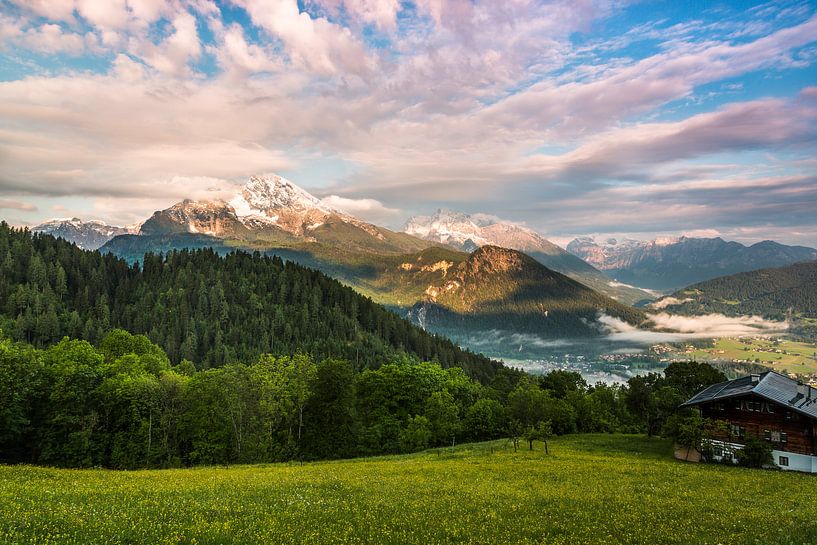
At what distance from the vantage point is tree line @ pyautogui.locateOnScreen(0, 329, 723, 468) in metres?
70.6

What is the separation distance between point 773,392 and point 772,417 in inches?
150

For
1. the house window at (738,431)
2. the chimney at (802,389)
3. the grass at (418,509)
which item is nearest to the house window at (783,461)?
the house window at (738,431)

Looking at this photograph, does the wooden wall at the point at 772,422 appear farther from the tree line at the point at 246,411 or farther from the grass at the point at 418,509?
the grass at the point at 418,509

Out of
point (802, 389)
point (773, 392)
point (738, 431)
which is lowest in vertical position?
point (738, 431)

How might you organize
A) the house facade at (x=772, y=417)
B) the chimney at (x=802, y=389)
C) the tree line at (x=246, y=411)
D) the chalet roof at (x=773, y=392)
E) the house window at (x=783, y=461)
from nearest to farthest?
the house facade at (x=772, y=417) < the house window at (x=783, y=461) < the chalet roof at (x=773, y=392) < the chimney at (x=802, y=389) < the tree line at (x=246, y=411)

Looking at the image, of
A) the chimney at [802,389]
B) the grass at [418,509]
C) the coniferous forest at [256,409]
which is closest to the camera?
the grass at [418,509]

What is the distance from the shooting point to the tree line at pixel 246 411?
7062cm

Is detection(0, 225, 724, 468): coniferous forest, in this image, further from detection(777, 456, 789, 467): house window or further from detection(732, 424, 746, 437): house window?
detection(777, 456, 789, 467): house window

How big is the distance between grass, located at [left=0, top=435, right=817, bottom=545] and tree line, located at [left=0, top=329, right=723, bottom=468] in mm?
32392

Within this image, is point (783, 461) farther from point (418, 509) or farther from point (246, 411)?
point (246, 411)

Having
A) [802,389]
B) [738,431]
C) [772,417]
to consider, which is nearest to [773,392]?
[772,417]

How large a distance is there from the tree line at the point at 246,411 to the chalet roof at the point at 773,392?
10084 millimetres

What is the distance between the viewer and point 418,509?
1125 inches

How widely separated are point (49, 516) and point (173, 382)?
65.5 meters
